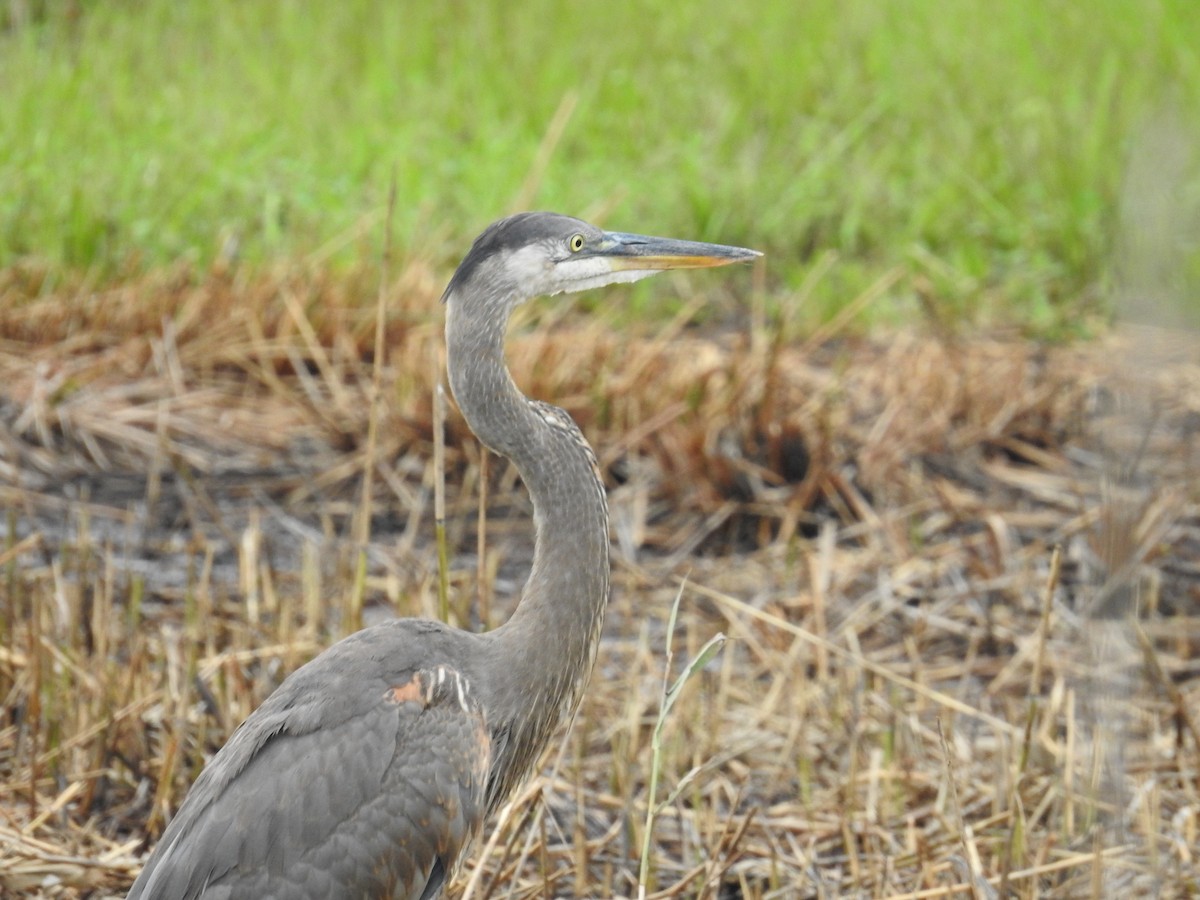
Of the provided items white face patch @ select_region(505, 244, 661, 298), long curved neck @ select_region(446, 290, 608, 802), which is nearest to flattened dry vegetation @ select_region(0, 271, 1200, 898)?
long curved neck @ select_region(446, 290, 608, 802)

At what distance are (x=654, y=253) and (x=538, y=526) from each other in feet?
1.89

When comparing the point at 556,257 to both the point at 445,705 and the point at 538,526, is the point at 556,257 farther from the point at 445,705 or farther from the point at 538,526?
the point at 445,705

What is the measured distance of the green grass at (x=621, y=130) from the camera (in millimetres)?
6789

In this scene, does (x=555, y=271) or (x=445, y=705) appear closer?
(x=445, y=705)

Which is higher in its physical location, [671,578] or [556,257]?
[556,257]

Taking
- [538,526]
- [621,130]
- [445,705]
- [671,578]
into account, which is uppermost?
[621,130]

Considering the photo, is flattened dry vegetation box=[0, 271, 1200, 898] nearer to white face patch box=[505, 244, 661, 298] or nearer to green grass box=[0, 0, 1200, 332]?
white face patch box=[505, 244, 661, 298]

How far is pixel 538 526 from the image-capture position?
115 inches

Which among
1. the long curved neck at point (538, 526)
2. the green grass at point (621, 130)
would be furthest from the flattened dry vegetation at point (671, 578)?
the green grass at point (621, 130)

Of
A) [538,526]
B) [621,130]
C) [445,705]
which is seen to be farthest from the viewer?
[621,130]

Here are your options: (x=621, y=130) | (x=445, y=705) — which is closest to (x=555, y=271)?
(x=445, y=705)

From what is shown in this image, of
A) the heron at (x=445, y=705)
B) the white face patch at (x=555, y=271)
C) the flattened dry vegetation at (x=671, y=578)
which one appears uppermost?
the white face patch at (x=555, y=271)

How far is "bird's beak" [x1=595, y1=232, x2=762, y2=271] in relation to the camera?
298cm

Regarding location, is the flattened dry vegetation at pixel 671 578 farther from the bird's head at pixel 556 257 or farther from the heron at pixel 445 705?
the bird's head at pixel 556 257
